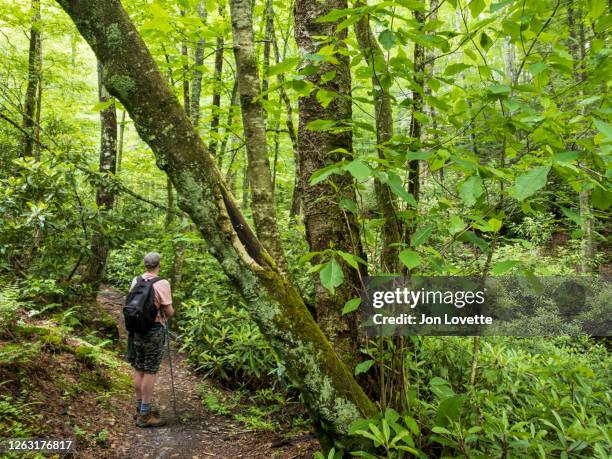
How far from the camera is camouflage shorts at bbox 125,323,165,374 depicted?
469 cm

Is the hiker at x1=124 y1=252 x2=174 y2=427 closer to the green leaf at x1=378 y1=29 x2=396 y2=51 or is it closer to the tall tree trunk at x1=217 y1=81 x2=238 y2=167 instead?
the tall tree trunk at x1=217 y1=81 x2=238 y2=167

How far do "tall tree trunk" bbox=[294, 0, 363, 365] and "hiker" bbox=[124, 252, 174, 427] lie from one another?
2488 mm

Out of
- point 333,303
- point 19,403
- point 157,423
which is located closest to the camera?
point 333,303

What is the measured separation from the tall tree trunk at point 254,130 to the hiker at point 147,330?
185 cm

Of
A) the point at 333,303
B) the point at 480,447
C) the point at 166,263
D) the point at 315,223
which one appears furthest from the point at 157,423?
the point at 166,263

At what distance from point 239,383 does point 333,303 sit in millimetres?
3428

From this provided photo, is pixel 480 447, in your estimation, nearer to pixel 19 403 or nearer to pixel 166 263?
pixel 19 403

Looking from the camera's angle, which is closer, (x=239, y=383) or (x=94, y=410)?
(x=94, y=410)

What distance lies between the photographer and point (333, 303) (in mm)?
3123

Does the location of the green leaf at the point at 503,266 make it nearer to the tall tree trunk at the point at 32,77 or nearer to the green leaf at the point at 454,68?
the green leaf at the point at 454,68

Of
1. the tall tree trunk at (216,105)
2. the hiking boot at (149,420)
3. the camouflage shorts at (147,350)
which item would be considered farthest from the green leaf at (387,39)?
the tall tree trunk at (216,105)

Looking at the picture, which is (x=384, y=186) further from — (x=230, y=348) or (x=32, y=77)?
(x=32, y=77)

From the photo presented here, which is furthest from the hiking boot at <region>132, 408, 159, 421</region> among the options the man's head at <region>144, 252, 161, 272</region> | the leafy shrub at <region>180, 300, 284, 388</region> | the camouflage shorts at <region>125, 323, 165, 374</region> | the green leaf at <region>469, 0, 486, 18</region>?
the green leaf at <region>469, 0, 486, 18</region>

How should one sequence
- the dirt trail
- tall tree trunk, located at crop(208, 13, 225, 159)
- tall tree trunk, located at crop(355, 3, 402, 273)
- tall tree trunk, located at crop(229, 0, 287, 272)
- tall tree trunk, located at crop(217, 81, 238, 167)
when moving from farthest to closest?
1. tall tree trunk, located at crop(208, 13, 225, 159)
2. tall tree trunk, located at crop(217, 81, 238, 167)
3. the dirt trail
4. tall tree trunk, located at crop(229, 0, 287, 272)
5. tall tree trunk, located at crop(355, 3, 402, 273)
